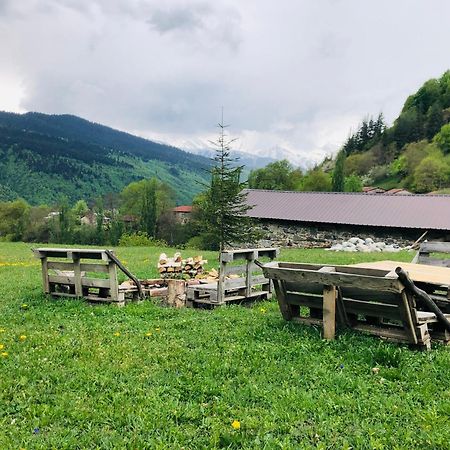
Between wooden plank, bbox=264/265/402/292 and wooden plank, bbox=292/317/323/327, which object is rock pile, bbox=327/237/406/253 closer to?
wooden plank, bbox=292/317/323/327

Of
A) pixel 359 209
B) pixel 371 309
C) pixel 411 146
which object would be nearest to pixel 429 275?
pixel 371 309

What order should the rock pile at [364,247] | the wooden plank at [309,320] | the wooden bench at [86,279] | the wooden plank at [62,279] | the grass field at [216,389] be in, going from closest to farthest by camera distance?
the grass field at [216,389] → the wooden plank at [309,320] → the wooden bench at [86,279] → the wooden plank at [62,279] → the rock pile at [364,247]

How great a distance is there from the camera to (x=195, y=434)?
13.8ft

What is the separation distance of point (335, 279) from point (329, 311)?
1.85ft

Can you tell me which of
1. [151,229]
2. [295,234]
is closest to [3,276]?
[295,234]

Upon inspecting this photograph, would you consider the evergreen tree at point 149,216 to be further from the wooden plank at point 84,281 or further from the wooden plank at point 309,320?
the wooden plank at point 309,320

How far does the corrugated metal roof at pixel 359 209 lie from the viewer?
31.7m

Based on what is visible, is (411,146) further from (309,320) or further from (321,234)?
(309,320)

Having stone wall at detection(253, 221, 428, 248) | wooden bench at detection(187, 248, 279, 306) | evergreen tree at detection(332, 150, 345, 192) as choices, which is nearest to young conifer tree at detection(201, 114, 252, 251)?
stone wall at detection(253, 221, 428, 248)

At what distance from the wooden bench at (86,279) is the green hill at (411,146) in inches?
3350

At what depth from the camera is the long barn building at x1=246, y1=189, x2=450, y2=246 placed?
31594 mm

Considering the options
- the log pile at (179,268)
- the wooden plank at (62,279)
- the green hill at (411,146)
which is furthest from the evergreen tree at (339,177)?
the wooden plank at (62,279)

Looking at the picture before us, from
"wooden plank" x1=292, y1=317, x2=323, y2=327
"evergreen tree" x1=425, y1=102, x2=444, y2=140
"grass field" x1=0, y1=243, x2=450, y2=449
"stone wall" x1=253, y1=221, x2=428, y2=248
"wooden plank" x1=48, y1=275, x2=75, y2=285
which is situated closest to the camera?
"grass field" x1=0, y1=243, x2=450, y2=449

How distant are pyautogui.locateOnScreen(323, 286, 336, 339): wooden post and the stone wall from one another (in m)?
24.5
